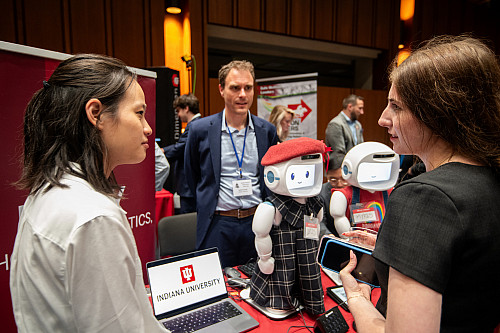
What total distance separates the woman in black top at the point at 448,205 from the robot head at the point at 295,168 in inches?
26.1

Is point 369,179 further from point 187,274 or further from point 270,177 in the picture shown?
point 187,274

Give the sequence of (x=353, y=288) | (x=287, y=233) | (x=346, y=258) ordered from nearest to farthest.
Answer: (x=353, y=288) < (x=346, y=258) < (x=287, y=233)

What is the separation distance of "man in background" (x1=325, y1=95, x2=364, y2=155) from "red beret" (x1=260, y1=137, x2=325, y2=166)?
3.50 metres

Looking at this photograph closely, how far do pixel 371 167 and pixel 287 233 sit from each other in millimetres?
774

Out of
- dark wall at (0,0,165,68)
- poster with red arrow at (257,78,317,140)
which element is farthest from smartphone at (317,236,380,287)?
dark wall at (0,0,165,68)

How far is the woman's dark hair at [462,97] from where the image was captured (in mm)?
695

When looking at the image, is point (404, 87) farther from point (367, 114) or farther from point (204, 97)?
point (367, 114)

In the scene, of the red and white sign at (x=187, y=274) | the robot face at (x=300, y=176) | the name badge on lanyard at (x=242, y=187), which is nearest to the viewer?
the red and white sign at (x=187, y=274)

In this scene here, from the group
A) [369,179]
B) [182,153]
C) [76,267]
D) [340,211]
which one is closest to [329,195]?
[369,179]

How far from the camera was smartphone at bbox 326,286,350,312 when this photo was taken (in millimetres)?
1375

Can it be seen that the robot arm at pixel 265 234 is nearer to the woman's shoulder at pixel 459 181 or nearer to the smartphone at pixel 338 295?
the smartphone at pixel 338 295

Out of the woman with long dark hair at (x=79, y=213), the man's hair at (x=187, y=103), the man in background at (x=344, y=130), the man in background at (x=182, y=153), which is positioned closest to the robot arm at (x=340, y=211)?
the woman with long dark hair at (x=79, y=213)

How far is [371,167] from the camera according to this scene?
6.15 ft

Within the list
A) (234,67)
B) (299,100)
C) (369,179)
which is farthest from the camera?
(299,100)
